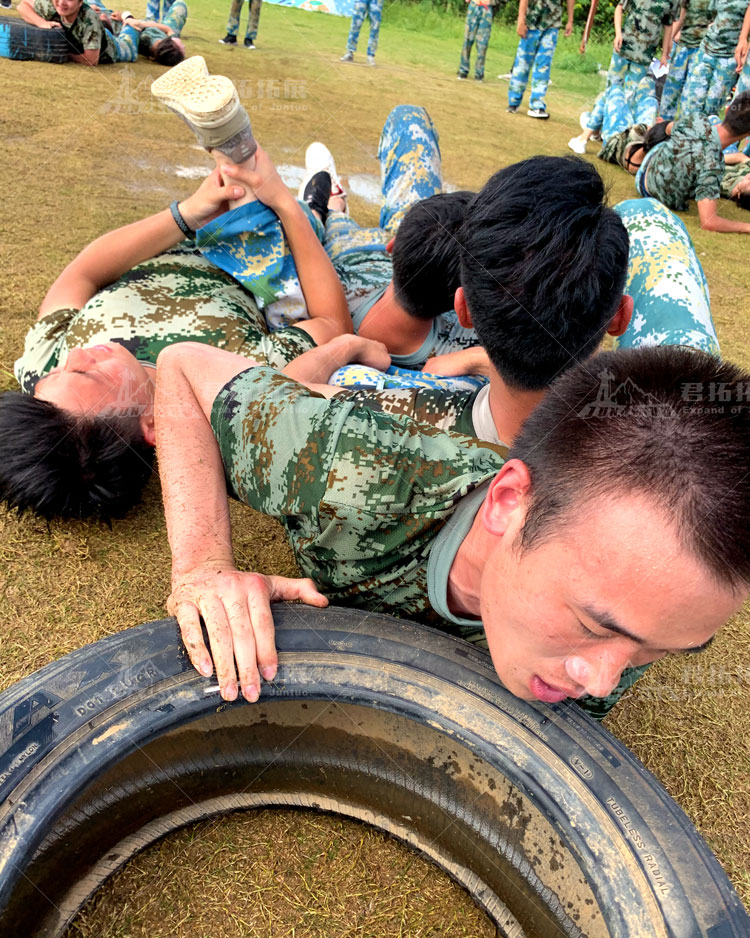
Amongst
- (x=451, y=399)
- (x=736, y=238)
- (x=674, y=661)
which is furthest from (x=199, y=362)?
(x=736, y=238)

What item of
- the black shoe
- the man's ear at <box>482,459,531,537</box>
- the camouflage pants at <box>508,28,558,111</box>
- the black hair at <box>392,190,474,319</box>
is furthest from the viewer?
the camouflage pants at <box>508,28,558,111</box>

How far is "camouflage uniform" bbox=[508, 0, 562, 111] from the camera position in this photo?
22.9 feet

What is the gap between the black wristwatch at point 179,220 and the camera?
2.14 m

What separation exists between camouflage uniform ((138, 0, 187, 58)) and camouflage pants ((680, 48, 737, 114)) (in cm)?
444

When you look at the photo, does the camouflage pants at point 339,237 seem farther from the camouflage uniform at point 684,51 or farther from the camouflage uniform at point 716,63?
the camouflage uniform at point 684,51

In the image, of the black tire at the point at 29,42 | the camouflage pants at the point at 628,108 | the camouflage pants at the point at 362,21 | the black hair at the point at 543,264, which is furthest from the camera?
the camouflage pants at the point at 362,21

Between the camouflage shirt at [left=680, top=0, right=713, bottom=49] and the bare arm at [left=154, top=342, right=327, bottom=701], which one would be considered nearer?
the bare arm at [left=154, top=342, right=327, bottom=701]

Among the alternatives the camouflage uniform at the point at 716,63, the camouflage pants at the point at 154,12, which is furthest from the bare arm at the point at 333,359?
the camouflage pants at the point at 154,12

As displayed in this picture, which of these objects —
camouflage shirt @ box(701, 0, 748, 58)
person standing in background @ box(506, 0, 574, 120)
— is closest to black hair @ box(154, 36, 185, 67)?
person standing in background @ box(506, 0, 574, 120)

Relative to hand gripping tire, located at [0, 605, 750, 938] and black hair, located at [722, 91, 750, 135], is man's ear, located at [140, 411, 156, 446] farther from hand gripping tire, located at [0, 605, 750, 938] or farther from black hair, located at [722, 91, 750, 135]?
black hair, located at [722, 91, 750, 135]

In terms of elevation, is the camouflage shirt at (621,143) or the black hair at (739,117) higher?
the black hair at (739,117)

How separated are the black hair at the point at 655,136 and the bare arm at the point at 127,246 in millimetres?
4393

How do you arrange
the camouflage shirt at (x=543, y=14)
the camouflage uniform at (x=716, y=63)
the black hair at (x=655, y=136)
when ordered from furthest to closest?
the camouflage shirt at (x=543, y=14), the camouflage uniform at (x=716, y=63), the black hair at (x=655, y=136)

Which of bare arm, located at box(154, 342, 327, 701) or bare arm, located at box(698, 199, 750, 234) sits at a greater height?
bare arm, located at box(154, 342, 327, 701)
